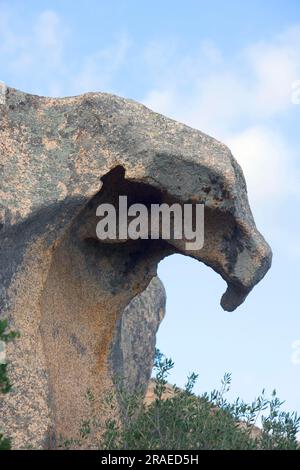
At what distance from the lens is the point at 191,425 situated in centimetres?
1173

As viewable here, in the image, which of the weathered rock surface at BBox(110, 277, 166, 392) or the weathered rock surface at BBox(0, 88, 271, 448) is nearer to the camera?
the weathered rock surface at BBox(0, 88, 271, 448)

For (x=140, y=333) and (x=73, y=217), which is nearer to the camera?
(x=73, y=217)

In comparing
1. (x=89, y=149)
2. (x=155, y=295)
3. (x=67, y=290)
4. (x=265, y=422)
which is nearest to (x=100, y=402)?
(x=67, y=290)

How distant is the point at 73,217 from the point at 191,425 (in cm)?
271

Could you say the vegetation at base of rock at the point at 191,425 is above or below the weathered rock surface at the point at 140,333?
below

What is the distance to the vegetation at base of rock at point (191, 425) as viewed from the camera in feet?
37.4

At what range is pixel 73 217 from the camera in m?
12.2

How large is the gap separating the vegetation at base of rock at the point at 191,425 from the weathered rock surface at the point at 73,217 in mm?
852

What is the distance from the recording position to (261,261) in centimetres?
1255

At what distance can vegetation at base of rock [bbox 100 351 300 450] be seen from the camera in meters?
11.4

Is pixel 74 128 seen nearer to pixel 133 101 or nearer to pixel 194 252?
pixel 133 101

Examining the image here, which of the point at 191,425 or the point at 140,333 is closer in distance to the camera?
the point at 191,425

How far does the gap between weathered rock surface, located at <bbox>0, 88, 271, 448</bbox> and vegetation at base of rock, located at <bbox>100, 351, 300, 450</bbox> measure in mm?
852

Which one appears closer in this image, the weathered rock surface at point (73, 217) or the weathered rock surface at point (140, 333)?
the weathered rock surface at point (73, 217)
